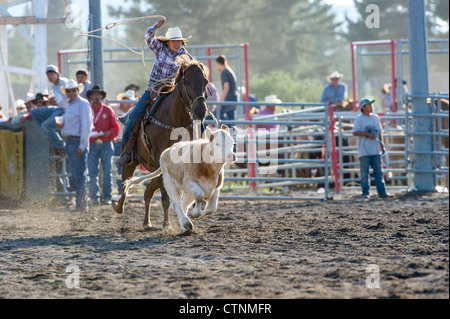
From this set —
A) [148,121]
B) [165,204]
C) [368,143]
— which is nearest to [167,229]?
[165,204]

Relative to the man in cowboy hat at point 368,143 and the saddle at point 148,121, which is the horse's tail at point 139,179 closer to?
the saddle at point 148,121

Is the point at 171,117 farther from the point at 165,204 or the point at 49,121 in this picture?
the point at 49,121

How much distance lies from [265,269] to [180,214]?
2.24 metres

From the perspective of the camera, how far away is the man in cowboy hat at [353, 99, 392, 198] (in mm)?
12148

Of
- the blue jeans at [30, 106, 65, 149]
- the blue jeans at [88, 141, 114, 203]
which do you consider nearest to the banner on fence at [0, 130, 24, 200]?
the blue jeans at [30, 106, 65, 149]

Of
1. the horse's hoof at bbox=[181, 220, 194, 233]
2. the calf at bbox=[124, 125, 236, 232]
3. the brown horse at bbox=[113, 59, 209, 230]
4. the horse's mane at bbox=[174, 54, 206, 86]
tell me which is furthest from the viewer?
the horse's mane at bbox=[174, 54, 206, 86]

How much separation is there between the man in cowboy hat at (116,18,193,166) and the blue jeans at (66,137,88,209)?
2.52m

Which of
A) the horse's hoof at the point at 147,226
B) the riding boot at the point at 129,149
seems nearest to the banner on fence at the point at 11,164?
the riding boot at the point at 129,149

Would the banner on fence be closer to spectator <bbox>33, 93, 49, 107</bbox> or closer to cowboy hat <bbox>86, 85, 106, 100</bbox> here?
spectator <bbox>33, 93, 49, 107</bbox>

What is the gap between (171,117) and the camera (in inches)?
332

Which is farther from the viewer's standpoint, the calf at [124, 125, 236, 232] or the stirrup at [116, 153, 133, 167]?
the stirrup at [116, 153, 133, 167]

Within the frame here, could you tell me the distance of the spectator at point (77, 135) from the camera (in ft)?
36.9
